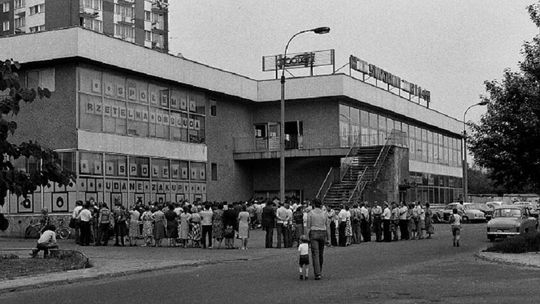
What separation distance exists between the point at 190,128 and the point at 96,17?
53681mm

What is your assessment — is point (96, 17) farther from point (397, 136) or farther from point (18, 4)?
point (397, 136)

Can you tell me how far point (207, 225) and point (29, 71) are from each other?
51.3ft

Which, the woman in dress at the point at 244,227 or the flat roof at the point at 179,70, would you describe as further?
the flat roof at the point at 179,70

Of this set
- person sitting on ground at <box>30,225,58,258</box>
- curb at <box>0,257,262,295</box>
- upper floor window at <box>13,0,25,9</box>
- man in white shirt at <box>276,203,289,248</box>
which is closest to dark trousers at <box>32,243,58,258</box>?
person sitting on ground at <box>30,225,58,258</box>

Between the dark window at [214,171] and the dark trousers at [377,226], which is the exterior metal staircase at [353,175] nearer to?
the dark window at [214,171]

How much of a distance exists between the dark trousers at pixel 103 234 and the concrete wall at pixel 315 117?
78.5 feet

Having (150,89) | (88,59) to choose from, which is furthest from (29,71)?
(150,89)

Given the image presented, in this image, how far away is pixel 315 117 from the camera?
53.2 m

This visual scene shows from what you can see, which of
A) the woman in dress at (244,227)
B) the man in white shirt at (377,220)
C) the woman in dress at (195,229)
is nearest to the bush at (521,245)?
the woman in dress at (244,227)

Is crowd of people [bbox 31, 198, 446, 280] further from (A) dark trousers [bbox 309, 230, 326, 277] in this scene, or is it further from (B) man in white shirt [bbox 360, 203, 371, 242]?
(A) dark trousers [bbox 309, 230, 326, 277]

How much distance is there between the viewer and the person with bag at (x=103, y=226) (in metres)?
30.3

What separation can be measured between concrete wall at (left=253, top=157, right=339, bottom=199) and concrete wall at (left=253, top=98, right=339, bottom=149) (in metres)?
1.26

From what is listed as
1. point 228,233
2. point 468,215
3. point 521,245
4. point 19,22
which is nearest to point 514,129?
point 521,245

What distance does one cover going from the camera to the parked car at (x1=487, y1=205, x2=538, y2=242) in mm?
32312
